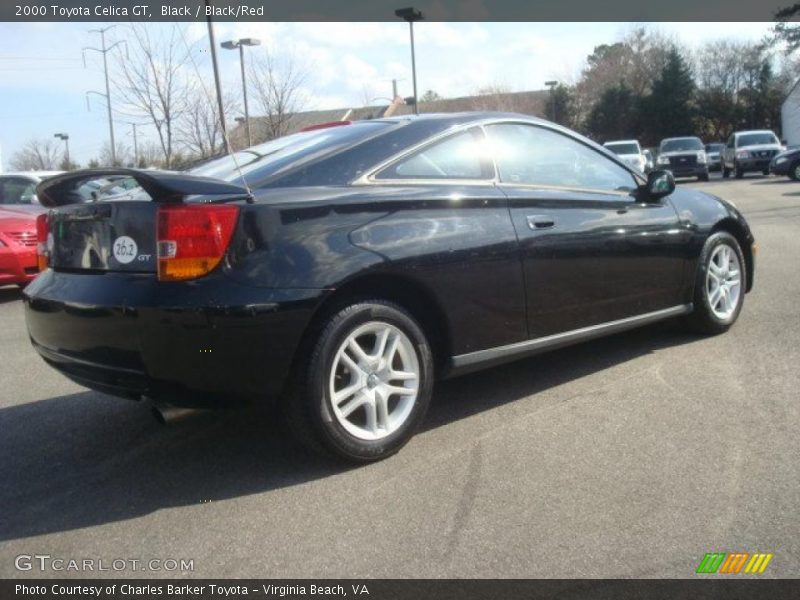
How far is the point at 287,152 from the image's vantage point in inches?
153

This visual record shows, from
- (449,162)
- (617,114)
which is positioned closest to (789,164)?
(449,162)

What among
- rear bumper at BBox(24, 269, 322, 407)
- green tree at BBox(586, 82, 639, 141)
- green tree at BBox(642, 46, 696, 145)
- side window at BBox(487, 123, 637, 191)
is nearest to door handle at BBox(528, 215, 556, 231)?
side window at BBox(487, 123, 637, 191)

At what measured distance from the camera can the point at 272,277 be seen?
3.14 metres

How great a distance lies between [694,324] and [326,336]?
3115 millimetres

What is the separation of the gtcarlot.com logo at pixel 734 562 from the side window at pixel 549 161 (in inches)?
85.1

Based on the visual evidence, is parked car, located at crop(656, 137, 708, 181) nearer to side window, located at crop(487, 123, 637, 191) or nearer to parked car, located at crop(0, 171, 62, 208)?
parked car, located at crop(0, 171, 62, 208)

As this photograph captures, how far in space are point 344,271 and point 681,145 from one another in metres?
29.3

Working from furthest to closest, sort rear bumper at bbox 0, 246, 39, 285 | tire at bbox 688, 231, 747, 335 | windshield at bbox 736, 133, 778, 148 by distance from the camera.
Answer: windshield at bbox 736, 133, 778, 148, rear bumper at bbox 0, 246, 39, 285, tire at bbox 688, 231, 747, 335

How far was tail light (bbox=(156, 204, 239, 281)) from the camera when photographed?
3.07m

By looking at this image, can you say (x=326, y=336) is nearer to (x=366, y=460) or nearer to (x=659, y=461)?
(x=366, y=460)

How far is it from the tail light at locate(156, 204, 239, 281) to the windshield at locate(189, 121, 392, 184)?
0.43 m

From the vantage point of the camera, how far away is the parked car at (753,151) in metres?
29.8

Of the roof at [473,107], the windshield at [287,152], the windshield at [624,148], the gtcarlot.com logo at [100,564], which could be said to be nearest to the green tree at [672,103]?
the roof at [473,107]
